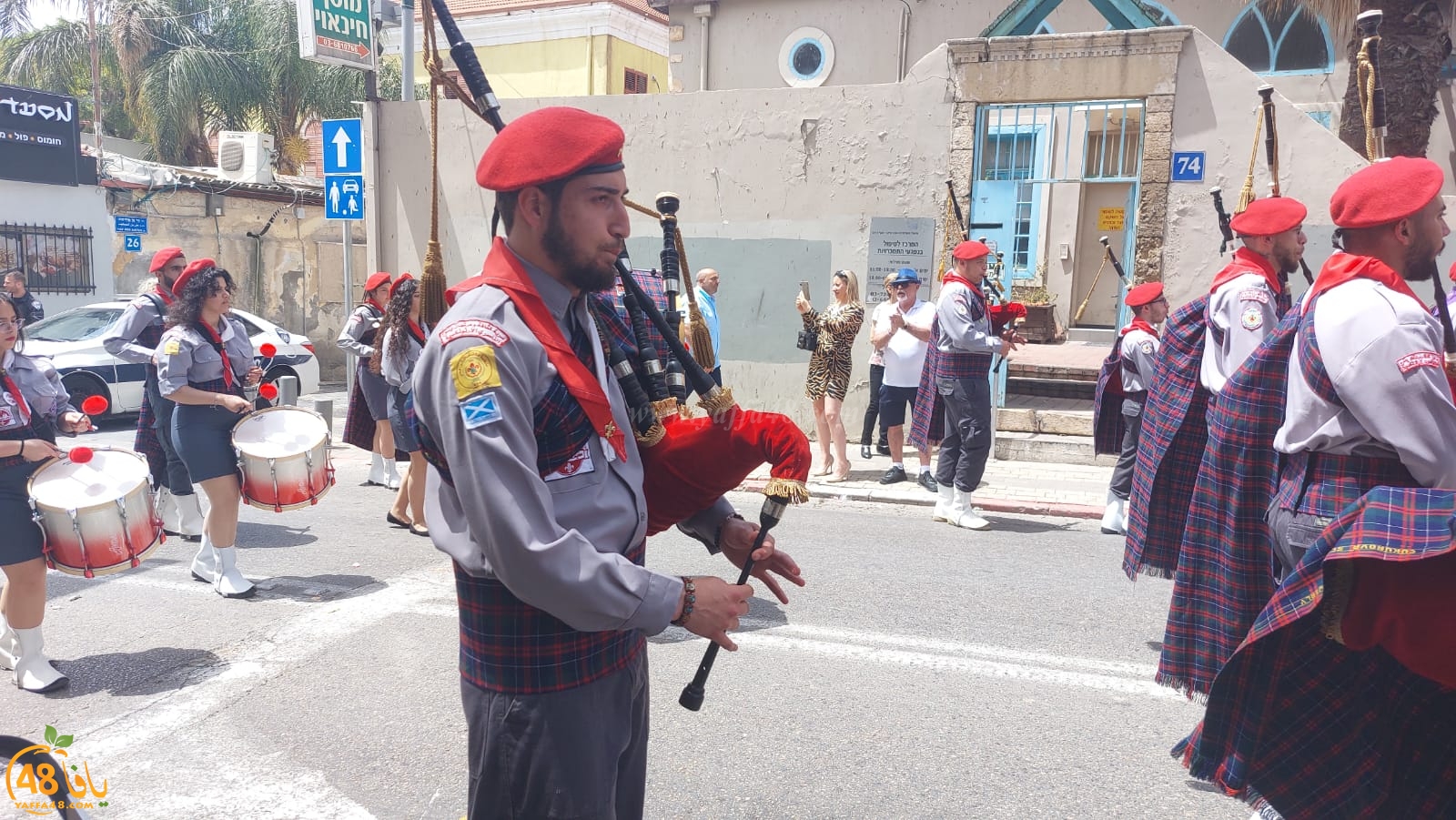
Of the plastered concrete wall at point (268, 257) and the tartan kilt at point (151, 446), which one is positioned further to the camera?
the plastered concrete wall at point (268, 257)

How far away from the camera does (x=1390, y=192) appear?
114 inches

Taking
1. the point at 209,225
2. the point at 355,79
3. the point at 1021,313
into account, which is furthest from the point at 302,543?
the point at 355,79

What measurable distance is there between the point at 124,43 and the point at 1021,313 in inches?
1014

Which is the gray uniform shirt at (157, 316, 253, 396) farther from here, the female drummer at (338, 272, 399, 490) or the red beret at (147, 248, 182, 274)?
the female drummer at (338, 272, 399, 490)

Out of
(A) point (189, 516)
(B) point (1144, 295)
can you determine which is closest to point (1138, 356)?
(B) point (1144, 295)

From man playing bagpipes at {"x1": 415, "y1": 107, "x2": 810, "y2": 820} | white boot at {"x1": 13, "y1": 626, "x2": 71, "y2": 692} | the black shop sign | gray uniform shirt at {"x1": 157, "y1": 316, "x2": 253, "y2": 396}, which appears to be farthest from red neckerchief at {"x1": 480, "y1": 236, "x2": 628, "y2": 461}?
the black shop sign

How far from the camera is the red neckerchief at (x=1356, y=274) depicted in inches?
110

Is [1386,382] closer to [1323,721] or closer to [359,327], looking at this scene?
[1323,721]

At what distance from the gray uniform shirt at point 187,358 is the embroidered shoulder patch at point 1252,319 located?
511cm

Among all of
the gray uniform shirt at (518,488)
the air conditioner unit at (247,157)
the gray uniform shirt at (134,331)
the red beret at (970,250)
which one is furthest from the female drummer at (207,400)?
the air conditioner unit at (247,157)

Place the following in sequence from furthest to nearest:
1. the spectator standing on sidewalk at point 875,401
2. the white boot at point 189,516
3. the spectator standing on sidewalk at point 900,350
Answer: the spectator standing on sidewalk at point 875,401 → the spectator standing on sidewalk at point 900,350 → the white boot at point 189,516

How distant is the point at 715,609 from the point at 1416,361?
195cm

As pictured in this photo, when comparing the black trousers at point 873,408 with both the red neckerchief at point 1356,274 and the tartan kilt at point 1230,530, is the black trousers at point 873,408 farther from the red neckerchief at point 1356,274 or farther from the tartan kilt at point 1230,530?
the red neckerchief at point 1356,274

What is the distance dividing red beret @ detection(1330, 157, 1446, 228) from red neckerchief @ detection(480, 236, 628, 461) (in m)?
2.23
